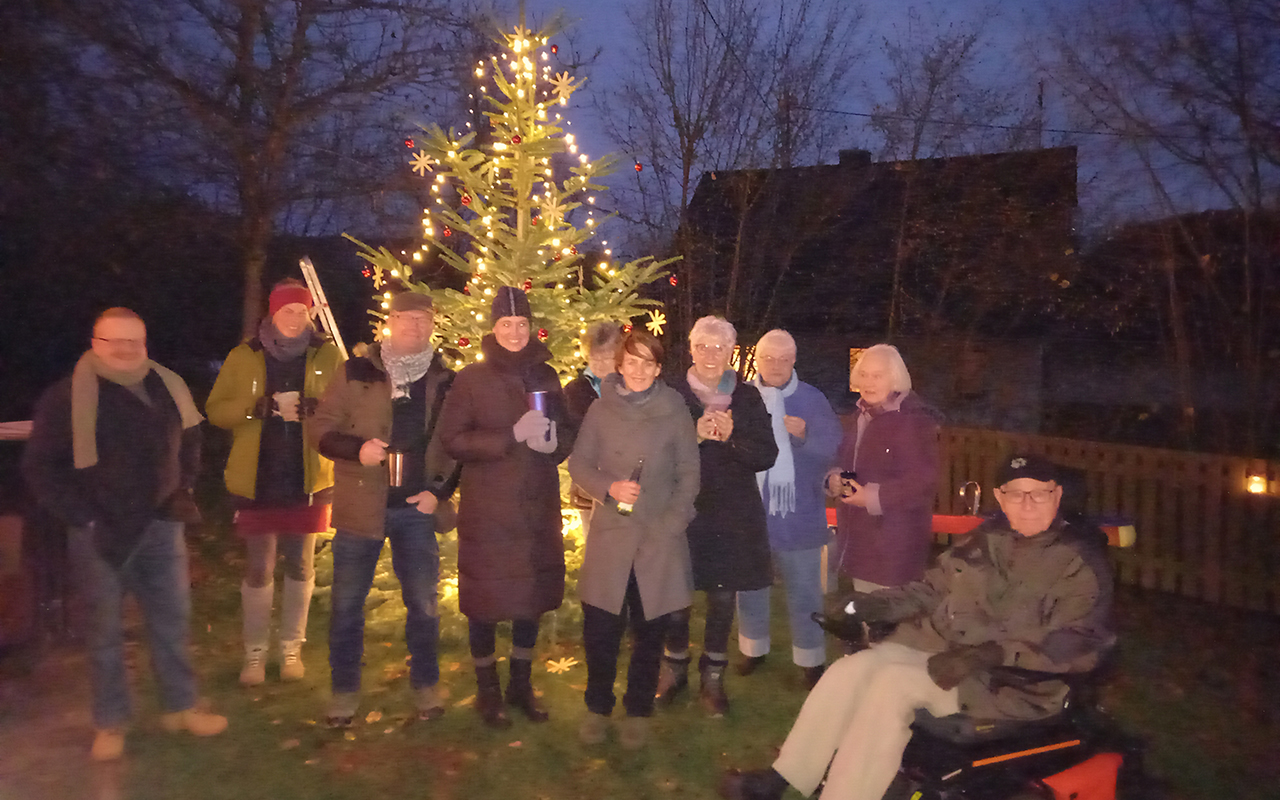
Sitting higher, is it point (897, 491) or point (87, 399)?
point (87, 399)

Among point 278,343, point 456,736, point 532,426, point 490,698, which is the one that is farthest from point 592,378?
point 456,736

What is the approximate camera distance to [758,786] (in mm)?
3301

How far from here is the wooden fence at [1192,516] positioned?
6.60 m

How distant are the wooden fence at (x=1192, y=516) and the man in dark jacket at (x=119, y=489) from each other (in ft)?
18.2

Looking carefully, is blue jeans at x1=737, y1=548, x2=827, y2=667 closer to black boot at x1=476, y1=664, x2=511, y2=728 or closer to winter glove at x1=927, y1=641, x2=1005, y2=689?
black boot at x1=476, y1=664, x2=511, y2=728

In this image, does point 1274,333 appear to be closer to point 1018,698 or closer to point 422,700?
point 1018,698

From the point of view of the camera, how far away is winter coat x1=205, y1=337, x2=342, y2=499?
4.34m

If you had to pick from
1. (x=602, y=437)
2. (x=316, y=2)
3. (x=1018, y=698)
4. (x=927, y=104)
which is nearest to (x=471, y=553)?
(x=602, y=437)

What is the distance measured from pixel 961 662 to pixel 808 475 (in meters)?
1.70

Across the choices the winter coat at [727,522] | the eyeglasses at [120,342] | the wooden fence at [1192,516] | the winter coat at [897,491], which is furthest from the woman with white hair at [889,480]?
the eyeglasses at [120,342]

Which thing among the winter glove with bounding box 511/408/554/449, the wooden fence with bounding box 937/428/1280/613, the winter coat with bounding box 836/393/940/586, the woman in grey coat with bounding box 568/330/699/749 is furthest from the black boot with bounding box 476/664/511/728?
the wooden fence with bounding box 937/428/1280/613

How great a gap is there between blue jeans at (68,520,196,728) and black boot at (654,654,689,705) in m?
2.33

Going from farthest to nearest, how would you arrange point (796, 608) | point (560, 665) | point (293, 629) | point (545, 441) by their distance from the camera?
point (560, 665) < point (293, 629) < point (796, 608) < point (545, 441)

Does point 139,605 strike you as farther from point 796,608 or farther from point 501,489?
point 796,608
